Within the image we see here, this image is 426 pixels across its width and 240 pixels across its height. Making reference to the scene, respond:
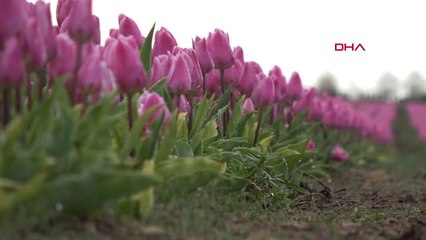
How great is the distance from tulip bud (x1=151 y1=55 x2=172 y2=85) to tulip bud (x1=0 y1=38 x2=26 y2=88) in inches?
60.7

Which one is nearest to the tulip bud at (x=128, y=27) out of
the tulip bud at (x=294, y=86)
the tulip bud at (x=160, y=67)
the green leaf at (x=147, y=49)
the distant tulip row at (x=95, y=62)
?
the distant tulip row at (x=95, y=62)

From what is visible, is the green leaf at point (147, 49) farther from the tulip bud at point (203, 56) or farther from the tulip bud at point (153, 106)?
the tulip bud at point (153, 106)

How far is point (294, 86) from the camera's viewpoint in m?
A: 6.84

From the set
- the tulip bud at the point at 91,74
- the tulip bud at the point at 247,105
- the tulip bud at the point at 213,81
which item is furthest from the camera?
the tulip bud at the point at 247,105

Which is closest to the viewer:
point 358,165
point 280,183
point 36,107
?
point 36,107

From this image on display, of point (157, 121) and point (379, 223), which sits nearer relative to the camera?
point (157, 121)

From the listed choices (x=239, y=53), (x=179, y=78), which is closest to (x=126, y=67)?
(x=179, y=78)

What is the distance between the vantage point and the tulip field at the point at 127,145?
291cm

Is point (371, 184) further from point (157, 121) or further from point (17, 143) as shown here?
point (17, 143)

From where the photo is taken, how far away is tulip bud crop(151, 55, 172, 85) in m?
4.49

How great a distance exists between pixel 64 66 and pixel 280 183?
6.75ft

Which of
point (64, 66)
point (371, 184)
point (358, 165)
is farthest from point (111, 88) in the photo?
point (358, 165)

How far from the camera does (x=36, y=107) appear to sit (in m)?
3.13

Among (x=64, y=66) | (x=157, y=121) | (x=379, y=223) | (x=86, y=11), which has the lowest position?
(x=379, y=223)
